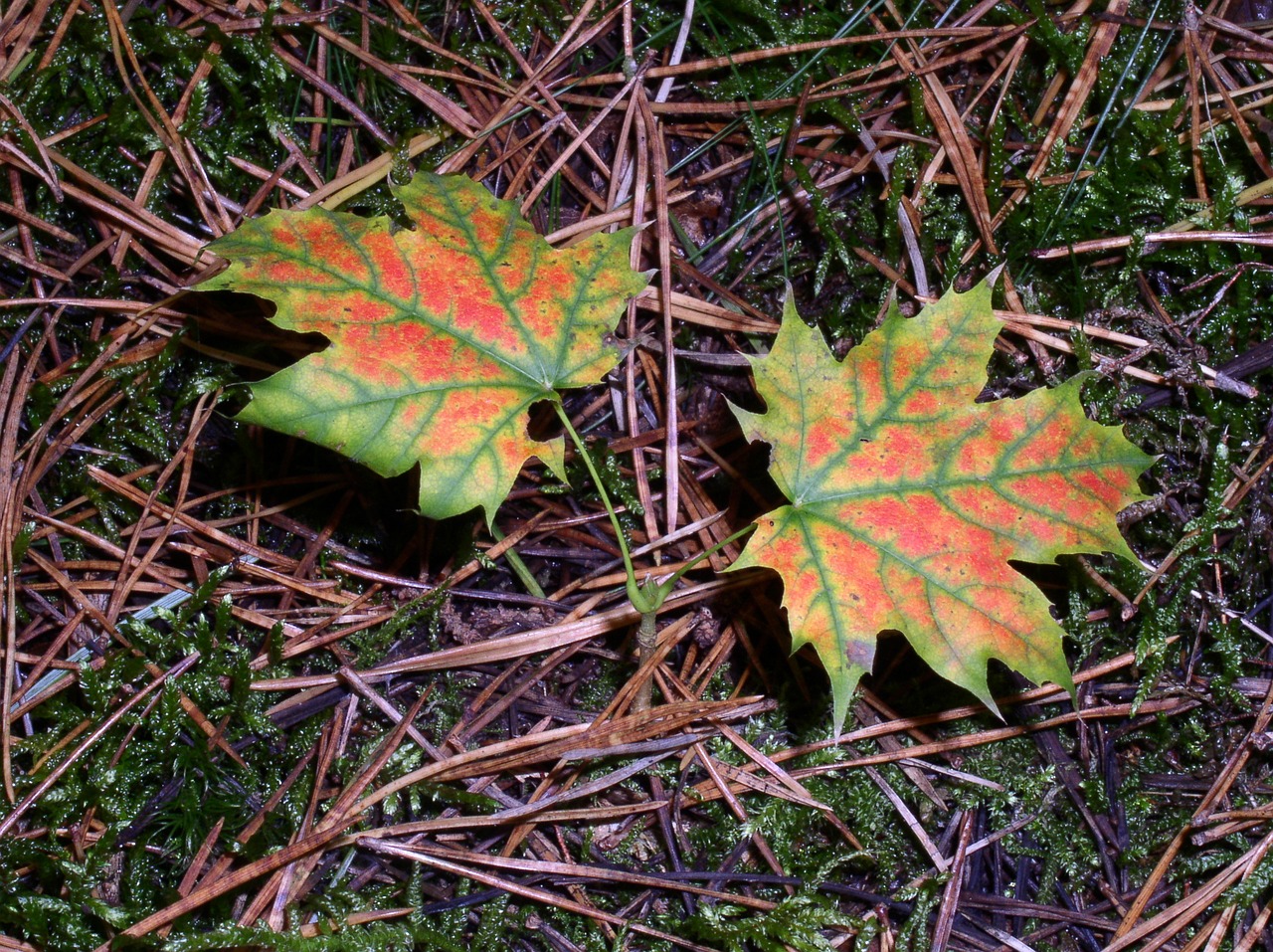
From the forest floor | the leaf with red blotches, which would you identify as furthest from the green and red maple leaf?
the forest floor

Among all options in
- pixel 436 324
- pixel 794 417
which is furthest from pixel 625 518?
pixel 436 324

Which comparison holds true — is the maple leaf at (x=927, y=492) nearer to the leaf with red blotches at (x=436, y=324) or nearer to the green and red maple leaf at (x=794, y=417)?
the green and red maple leaf at (x=794, y=417)

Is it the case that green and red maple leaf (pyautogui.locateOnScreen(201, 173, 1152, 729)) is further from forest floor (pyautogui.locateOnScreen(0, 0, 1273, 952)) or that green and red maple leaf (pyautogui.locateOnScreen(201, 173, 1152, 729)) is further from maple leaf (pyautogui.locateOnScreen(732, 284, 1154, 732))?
forest floor (pyautogui.locateOnScreen(0, 0, 1273, 952))

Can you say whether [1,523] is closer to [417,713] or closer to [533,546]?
[417,713]

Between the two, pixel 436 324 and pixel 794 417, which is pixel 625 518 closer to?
pixel 794 417

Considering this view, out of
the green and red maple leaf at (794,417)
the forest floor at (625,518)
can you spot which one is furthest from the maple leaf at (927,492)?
the forest floor at (625,518)

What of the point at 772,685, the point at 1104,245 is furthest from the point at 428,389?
the point at 1104,245

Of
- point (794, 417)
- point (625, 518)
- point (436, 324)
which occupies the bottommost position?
point (625, 518)
